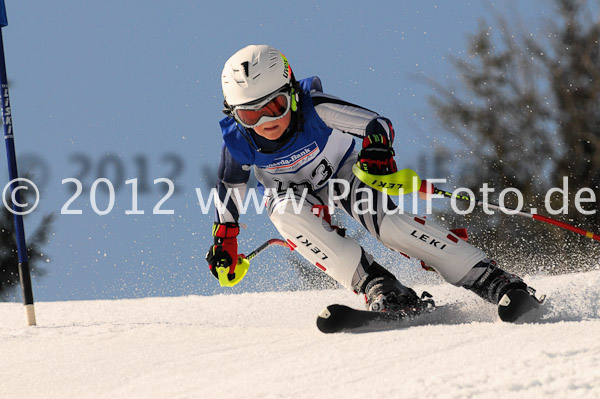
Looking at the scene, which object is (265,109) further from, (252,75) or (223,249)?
(223,249)

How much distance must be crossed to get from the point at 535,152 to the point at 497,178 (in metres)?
1.20

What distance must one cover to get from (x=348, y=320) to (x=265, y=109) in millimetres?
1204

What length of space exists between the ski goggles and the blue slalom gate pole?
2333mm

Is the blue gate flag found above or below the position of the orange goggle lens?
above

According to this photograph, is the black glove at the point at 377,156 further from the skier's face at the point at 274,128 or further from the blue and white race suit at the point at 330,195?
the skier's face at the point at 274,128

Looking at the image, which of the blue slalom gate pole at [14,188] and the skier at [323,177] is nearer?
the skier at [323,177]

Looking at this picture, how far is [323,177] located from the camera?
4.26 m

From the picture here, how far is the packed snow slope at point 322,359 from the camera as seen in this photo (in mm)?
2594

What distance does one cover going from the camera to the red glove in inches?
175

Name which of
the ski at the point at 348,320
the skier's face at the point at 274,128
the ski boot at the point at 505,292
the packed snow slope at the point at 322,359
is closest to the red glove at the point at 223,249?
the packed snow slope at the point at 322,359

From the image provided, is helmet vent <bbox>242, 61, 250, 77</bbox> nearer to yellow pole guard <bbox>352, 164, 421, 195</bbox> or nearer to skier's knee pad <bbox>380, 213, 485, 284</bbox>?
yellow pole guard <bbox>352, 164, 421, 195</bbox>

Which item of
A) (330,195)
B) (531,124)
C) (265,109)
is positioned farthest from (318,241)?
(531,124)

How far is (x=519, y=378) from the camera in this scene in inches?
100.0

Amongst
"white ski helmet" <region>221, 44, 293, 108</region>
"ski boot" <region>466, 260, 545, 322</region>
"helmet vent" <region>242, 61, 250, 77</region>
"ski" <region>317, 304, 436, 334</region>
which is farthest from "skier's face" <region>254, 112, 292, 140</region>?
"ski boot" <region>466, 260, 545, 322</region>
